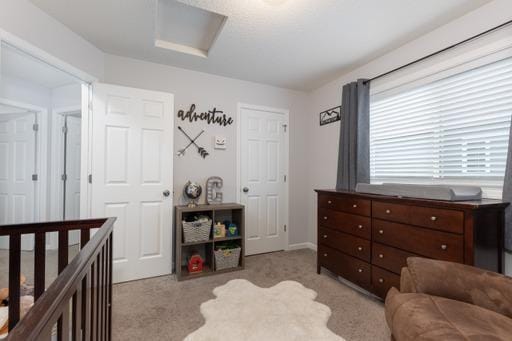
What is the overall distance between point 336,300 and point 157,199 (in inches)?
79.6

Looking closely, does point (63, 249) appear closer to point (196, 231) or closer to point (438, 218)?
point (196, 231)

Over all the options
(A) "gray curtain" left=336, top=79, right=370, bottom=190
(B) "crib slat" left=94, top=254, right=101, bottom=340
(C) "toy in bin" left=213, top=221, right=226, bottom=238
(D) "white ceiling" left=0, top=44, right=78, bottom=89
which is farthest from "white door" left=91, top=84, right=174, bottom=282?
(A) "gray curtain" left=336, top=79, right=370, bottom=190

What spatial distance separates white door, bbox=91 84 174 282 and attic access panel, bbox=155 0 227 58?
55cm

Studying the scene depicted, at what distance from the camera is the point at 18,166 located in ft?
11.1

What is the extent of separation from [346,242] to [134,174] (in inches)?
88.7

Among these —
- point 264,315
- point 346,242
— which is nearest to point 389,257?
point 346,242

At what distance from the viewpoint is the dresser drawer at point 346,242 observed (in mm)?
2207

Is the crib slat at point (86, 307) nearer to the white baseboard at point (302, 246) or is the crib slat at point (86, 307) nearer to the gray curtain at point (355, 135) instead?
the gray curtain at point (355, 135)

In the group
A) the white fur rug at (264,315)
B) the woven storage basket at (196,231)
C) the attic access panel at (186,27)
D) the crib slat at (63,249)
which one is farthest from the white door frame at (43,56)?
the white fur rug at (264,315)

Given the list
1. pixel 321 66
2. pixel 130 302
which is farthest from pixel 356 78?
pixel 130 302

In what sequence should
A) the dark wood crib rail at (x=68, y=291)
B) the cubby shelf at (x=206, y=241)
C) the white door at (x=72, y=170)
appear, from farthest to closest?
the white door at (x=72, y=170), the cubby shelf at (x=206, y=241), the dark wood crib rail at (x=68, y=291)

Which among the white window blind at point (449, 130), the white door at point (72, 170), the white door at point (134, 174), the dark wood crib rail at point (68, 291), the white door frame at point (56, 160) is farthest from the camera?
the white door at point (72, 170)

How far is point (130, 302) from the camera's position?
7.05 feet

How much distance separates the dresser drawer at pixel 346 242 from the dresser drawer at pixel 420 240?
0.15 metres
